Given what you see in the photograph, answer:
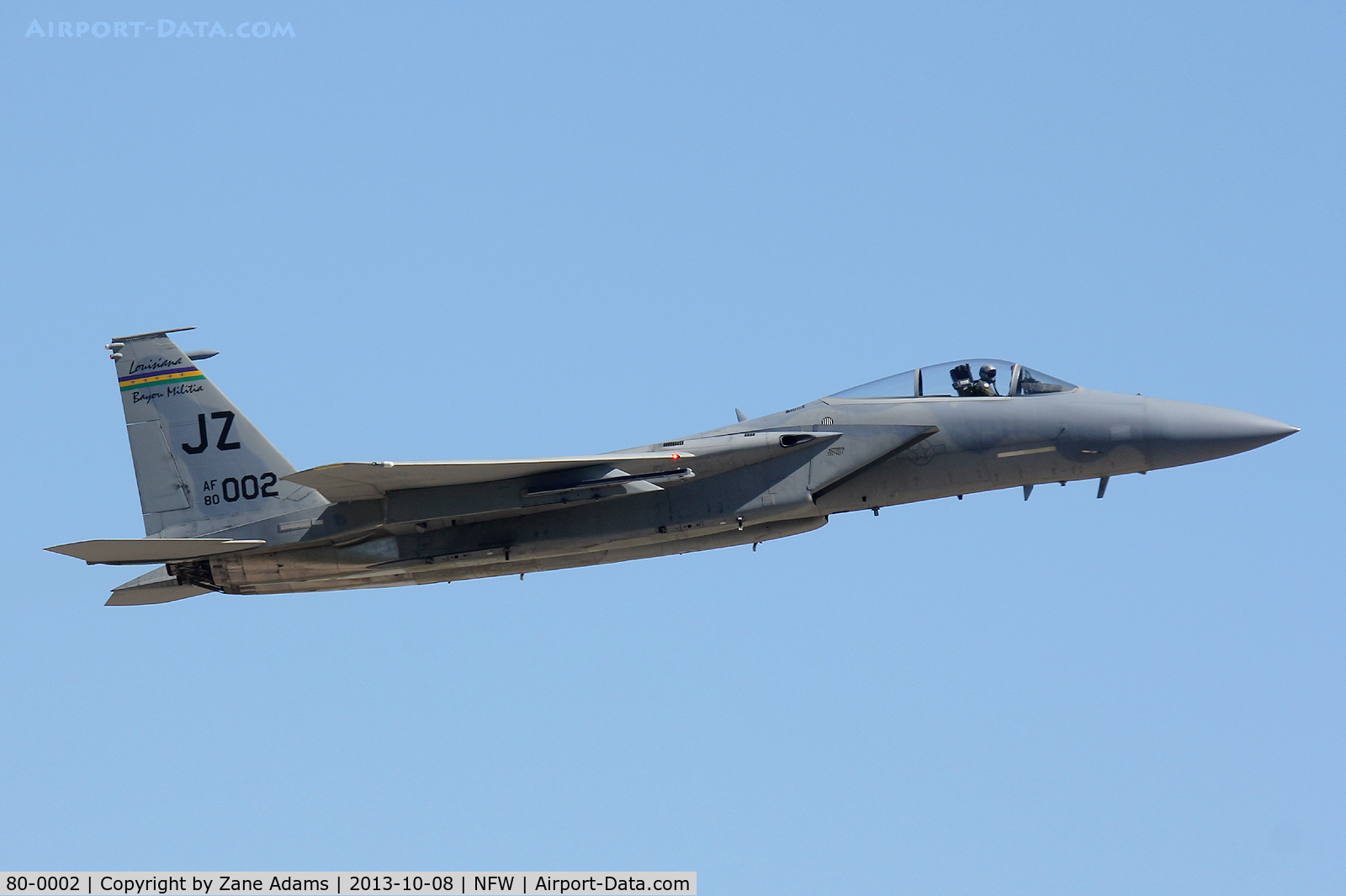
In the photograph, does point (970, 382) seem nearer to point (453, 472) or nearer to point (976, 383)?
point (976, 383)

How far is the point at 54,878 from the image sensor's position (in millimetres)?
16172

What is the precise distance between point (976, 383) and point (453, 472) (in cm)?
605

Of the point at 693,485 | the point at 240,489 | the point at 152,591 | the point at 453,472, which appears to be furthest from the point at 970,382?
the point at 152,591

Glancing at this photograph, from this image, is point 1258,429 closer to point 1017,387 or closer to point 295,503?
point 1017,387

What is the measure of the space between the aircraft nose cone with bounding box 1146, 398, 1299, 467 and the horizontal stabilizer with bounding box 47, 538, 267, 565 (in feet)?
34.1

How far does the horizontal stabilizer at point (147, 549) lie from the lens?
16422mm

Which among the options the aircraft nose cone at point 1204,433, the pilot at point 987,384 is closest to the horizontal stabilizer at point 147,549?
the pilot at point 987,384

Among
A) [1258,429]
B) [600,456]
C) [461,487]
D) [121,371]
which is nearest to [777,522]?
[600,456]

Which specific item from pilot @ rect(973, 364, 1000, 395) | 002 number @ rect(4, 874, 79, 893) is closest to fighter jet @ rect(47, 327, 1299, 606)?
pilot @ rect(973, 364, 1000, 395)

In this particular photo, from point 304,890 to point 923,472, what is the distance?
818 centimetres

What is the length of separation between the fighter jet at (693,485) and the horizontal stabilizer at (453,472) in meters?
0.03

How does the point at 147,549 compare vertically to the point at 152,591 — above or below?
above

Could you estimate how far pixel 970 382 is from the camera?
16.9 m
